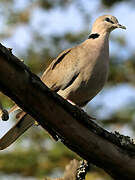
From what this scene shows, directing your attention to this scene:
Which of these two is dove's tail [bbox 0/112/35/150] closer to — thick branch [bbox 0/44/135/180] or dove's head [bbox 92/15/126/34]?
thick branch [bbox 0/44/135/180]

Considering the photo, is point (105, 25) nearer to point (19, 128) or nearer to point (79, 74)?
point (79, 74)

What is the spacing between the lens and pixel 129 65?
7.73 m

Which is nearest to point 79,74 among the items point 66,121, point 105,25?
point 105,25

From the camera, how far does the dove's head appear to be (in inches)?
188

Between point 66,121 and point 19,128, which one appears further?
point 19,128

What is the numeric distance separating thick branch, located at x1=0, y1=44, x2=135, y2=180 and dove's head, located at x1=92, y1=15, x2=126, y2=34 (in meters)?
2.07

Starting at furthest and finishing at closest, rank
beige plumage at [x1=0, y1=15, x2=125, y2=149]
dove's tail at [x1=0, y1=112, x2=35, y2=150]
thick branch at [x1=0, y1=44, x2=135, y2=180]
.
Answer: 1. beige plumage at [x1=0, y1=15, x2=125, y2=149]
2. dove's tail at [x1=0, y1=112, x2=35, y2=150]
3. thick branch at [x1=0, y1=44, x2=135, y2=180]

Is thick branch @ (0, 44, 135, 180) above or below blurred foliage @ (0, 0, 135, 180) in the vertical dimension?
below

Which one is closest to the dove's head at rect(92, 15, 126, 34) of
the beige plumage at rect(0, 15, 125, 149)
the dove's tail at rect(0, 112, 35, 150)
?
the beige plumage at rect(0, 15, 125, 149)

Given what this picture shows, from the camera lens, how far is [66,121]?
258 centimetres

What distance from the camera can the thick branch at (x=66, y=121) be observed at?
2.40 metres

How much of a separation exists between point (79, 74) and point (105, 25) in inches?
38.1

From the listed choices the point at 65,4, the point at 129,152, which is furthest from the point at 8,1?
the point at 129,152

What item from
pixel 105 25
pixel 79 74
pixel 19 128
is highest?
pixel 105 25
